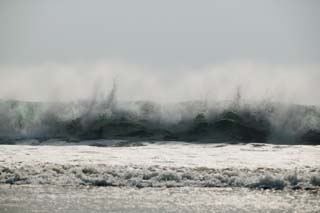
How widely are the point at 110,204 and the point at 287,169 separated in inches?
210

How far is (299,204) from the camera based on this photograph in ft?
37.1

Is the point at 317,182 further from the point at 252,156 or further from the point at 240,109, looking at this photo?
the point at 240,109

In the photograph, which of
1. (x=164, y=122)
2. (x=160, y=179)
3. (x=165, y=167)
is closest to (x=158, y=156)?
(x=165, y=167)

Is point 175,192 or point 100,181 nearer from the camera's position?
point 175,192

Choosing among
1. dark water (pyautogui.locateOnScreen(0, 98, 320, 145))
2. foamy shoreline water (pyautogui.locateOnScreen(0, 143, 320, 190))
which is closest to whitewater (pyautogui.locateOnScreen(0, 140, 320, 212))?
foamy shoreline water (pyautogui.locateOnScreen(0, 143, 320, 190))

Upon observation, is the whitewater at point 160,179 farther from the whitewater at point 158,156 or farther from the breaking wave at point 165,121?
the breaking wave at point 165,121

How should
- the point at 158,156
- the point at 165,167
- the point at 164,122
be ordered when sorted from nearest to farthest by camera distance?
the point at 165,167, the point at 158,156, the point at 164,122

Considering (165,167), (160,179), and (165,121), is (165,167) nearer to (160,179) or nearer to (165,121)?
(160,179)

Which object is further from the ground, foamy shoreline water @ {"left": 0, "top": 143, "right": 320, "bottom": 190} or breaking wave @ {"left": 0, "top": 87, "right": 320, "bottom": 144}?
breaking wave @ {"left": 0, "top": 87, "right": 320, "bottom": 144}

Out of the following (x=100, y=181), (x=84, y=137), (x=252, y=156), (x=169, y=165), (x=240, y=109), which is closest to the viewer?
(x=100, y=181)

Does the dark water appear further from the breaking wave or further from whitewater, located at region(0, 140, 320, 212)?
whitewater, located at region(0, 140, 320, 212)

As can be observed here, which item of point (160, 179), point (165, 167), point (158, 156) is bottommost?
point (160, 179)

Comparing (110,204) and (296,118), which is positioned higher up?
(296,118)

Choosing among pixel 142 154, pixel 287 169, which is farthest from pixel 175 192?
pixel 142 154
